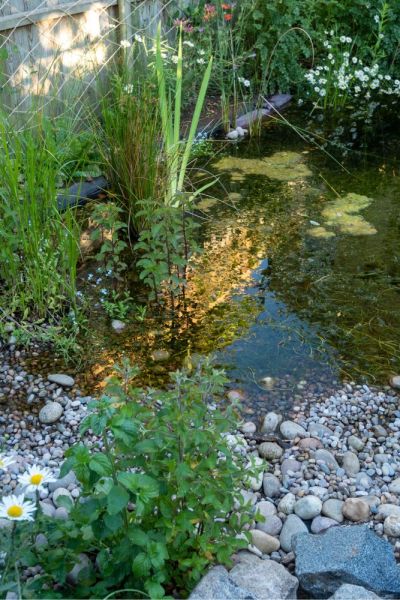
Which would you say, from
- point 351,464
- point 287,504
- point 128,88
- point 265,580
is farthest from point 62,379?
point 128,88

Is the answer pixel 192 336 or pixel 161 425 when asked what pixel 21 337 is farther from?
pixel 161 425

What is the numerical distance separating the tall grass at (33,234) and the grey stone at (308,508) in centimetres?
131

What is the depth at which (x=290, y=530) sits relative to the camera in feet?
7.00

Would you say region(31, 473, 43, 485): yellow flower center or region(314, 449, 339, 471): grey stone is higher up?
region(31, 473, 43, 485): yellow flower center

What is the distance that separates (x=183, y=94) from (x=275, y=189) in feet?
3.97

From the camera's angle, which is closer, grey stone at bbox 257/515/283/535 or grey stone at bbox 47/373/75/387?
grey stone at bbox 257/515/283/535

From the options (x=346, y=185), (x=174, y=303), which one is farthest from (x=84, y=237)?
(x=346, y=185)

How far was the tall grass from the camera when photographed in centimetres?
283

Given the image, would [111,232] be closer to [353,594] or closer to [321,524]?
[321,524]

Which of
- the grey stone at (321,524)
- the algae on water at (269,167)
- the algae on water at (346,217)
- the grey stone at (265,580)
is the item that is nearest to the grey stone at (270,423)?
the grey stone at (321,524)

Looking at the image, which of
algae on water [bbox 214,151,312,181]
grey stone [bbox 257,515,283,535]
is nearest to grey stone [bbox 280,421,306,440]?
grey stone [bbox 257,515,283,535]

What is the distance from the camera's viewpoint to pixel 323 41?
5.91 metres

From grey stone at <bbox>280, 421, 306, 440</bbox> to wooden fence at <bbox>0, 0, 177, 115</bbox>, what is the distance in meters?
2.15

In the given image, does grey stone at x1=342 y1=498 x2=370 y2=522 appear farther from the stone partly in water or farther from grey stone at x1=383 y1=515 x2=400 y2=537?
the stone partly in water
